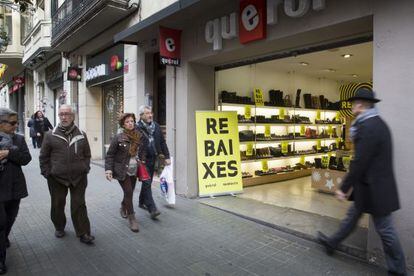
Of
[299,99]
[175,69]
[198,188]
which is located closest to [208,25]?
[175,69]

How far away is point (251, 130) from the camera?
345 inches

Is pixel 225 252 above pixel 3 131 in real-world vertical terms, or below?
below

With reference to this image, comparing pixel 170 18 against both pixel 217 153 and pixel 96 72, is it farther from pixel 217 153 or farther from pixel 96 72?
pixel 96 72

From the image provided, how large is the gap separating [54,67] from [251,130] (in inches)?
498

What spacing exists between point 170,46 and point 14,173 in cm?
416

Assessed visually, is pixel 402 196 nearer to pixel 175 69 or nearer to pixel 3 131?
pixel 3 131

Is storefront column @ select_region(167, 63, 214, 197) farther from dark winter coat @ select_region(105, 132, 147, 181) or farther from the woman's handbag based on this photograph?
dark winter coat @ select_region(105, 132, 147, 181)

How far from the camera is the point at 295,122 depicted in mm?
9852

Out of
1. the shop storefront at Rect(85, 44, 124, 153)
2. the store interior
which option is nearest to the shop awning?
the store interior

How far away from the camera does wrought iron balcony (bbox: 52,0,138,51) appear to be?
30.4ft

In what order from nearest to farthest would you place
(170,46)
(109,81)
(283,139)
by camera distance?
(170,46), (283,139), (109,81)

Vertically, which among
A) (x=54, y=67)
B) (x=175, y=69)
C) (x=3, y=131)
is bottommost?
(x=3, y=131)

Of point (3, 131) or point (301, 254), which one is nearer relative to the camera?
point (3, 131)

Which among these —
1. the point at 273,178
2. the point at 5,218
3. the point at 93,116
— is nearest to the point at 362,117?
the point at 5,218
